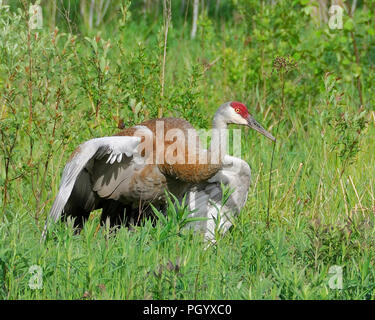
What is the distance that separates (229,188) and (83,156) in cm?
113

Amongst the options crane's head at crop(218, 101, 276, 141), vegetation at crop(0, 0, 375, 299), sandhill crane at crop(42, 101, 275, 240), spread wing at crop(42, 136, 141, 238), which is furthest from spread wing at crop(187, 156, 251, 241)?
spread wing at crop(42, 136, 141, 238)

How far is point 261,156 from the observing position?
5.72 metres

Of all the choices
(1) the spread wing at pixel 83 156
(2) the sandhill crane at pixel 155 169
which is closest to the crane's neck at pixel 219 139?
(2) the sandhill crane at pixel 155 169

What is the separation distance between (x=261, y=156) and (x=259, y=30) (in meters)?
1.37

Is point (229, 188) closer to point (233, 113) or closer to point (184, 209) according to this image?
point (233, 113)

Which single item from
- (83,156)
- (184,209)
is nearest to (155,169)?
(83,156)

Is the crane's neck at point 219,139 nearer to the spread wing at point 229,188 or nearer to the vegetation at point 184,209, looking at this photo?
the spread wing at point 229,188

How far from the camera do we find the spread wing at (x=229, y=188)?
496cm

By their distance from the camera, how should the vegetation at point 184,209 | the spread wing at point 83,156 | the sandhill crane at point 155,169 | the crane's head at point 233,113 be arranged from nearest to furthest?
1. the vegetation at point 184,209
2. the spread wing at point 83,156
3. the sandhill crane at point 155,169
4. the crane's head at point 233,113

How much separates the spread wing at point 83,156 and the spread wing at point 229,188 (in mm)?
762

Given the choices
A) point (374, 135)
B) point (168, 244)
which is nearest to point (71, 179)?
point (168, 244)

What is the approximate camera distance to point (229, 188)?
489cm

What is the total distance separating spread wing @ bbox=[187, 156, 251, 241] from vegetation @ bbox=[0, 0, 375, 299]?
0.14 m
